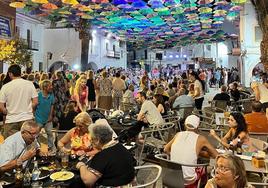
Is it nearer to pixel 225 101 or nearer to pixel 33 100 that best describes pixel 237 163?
pixel 33 100

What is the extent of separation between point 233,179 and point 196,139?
159cm

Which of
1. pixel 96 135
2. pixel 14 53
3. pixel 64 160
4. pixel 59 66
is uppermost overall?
pixel 59 66

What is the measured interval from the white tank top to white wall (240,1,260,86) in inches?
731

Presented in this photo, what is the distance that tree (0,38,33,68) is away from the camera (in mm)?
14558

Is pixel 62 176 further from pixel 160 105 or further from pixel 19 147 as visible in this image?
pixel 160 105

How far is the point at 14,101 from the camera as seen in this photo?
17.9ft

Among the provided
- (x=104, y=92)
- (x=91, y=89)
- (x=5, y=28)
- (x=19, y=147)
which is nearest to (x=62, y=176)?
(x=19, y=147)

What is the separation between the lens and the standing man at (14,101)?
17.8 ft

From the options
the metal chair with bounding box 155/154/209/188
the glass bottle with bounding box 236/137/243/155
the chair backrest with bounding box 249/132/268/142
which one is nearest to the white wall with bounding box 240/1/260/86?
the chair backrest with bounding box 249/132/268/142

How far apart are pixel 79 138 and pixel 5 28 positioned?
1498 cm

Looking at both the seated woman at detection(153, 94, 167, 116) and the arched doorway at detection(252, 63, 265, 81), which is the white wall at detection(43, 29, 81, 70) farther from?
the seated woman at detection(153, 94, 167, 116)

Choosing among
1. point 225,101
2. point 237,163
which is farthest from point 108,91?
point 237,163

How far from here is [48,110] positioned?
6840 millimetres

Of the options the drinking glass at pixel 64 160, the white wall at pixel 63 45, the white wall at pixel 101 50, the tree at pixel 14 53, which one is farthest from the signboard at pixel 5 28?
the drinking glass at pixel 64 160
